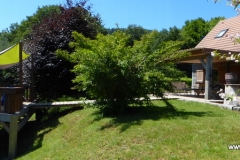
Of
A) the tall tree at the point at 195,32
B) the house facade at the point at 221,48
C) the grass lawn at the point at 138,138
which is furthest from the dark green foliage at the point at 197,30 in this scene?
the grass lawn at the point at 138,138

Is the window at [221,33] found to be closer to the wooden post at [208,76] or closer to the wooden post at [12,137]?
the wooden post at [208,76]

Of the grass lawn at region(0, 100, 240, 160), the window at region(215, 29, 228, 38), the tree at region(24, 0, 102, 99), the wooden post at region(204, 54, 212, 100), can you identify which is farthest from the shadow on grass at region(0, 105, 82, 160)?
the window at region(215, 29, 228, 38)

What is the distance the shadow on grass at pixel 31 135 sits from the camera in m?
7.93

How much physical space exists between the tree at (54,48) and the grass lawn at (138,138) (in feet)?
13.7

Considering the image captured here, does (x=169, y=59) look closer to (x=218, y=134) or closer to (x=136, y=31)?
(x=218, y=134)

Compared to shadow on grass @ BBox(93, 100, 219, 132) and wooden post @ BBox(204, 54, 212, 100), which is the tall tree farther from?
shadow on grass @ BBox(93, 100, 219, 132)

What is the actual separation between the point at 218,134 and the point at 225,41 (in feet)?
37.9

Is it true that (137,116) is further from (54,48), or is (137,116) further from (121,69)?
(54,48)

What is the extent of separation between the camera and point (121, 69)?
7836mm

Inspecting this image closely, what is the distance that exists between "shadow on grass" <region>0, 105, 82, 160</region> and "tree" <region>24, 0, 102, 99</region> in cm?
224

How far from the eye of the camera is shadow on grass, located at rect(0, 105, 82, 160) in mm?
7933

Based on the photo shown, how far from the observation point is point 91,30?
548 inches

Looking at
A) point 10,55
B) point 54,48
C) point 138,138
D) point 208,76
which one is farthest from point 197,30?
point 138,138

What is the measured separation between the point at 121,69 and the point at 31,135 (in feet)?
13.2
